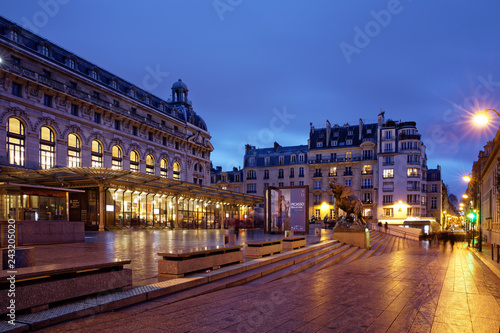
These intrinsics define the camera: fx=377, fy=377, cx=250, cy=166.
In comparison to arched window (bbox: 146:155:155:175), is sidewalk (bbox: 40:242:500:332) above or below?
below

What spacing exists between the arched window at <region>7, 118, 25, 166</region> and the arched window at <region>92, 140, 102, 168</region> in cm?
873

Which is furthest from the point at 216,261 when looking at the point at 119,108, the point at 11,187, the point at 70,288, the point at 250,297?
the point at 119,108

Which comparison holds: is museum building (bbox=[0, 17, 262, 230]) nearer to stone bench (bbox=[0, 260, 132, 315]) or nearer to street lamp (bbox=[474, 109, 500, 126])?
stone bench (bbox=[0, 260, 132, 315])

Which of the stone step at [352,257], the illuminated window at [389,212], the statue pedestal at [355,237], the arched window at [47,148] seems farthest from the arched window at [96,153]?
the illuminated window at [389,212]

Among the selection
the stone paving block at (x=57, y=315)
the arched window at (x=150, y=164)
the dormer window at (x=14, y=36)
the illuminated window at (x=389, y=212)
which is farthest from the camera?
the illuminated window at (x=389, y=212)

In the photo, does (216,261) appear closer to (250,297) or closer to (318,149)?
(250,297)

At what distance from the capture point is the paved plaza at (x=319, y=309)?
5.65 m

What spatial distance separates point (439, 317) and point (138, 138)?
48601 millimetres

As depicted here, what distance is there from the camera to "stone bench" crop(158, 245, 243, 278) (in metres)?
8.30

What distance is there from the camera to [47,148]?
127 ft

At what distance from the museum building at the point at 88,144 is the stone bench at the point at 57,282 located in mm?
15697

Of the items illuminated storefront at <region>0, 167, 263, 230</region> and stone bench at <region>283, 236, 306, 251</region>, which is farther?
illuminated storefront at <region>0, 167, 263, 230</region>

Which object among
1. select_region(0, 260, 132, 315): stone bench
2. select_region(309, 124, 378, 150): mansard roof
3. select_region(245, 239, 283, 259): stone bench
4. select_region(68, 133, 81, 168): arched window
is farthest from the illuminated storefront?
select_region(309, 124, 378, 150): mansard roof

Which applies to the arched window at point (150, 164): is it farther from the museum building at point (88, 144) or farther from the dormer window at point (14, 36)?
the dormer window at point (14, 36)
